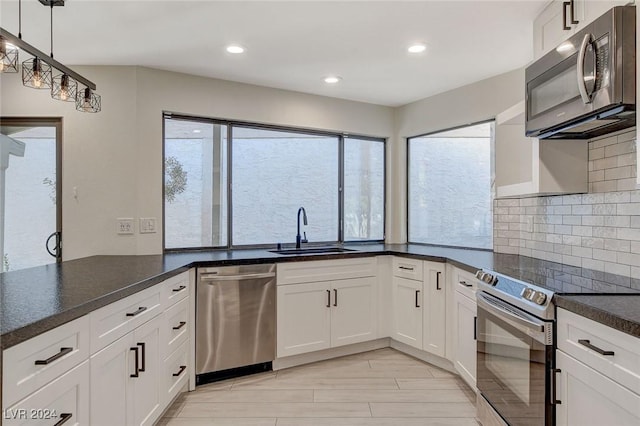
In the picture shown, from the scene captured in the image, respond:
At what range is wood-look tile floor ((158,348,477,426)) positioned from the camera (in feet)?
8.00

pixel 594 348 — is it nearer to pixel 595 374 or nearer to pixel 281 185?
pixel 595 374

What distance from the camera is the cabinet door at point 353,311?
3406 mm

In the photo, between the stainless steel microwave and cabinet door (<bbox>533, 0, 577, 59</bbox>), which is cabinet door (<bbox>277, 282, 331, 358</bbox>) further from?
cabinet door (<bbox>533, 0, 577, 59</bbox>)

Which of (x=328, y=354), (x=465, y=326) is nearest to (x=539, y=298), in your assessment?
(x=465, y=326)

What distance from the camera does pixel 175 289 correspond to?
2553 millimetres

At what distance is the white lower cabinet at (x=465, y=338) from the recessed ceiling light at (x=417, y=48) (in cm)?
173

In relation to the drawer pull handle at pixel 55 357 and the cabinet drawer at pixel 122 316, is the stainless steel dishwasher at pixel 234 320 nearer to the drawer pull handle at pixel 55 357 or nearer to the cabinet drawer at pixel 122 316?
the cabinet drawer at pixel 122 316

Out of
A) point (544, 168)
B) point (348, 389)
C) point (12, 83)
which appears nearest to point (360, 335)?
point (348, 389)

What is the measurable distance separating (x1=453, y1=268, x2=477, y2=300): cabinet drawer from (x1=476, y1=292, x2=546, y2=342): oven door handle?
306 millimetres

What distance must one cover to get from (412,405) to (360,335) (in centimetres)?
96

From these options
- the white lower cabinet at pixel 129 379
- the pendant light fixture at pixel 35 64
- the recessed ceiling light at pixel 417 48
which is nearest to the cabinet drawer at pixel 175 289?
the white lower cabinet at pixel 129 379

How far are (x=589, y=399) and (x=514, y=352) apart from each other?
0.48 m

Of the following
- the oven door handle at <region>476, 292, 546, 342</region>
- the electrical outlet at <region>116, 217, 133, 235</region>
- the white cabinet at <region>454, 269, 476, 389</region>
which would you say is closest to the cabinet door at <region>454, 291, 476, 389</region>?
the white cabinet at <region>454, 269, 476, 389</region>

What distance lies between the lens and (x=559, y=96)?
6.63 feet
